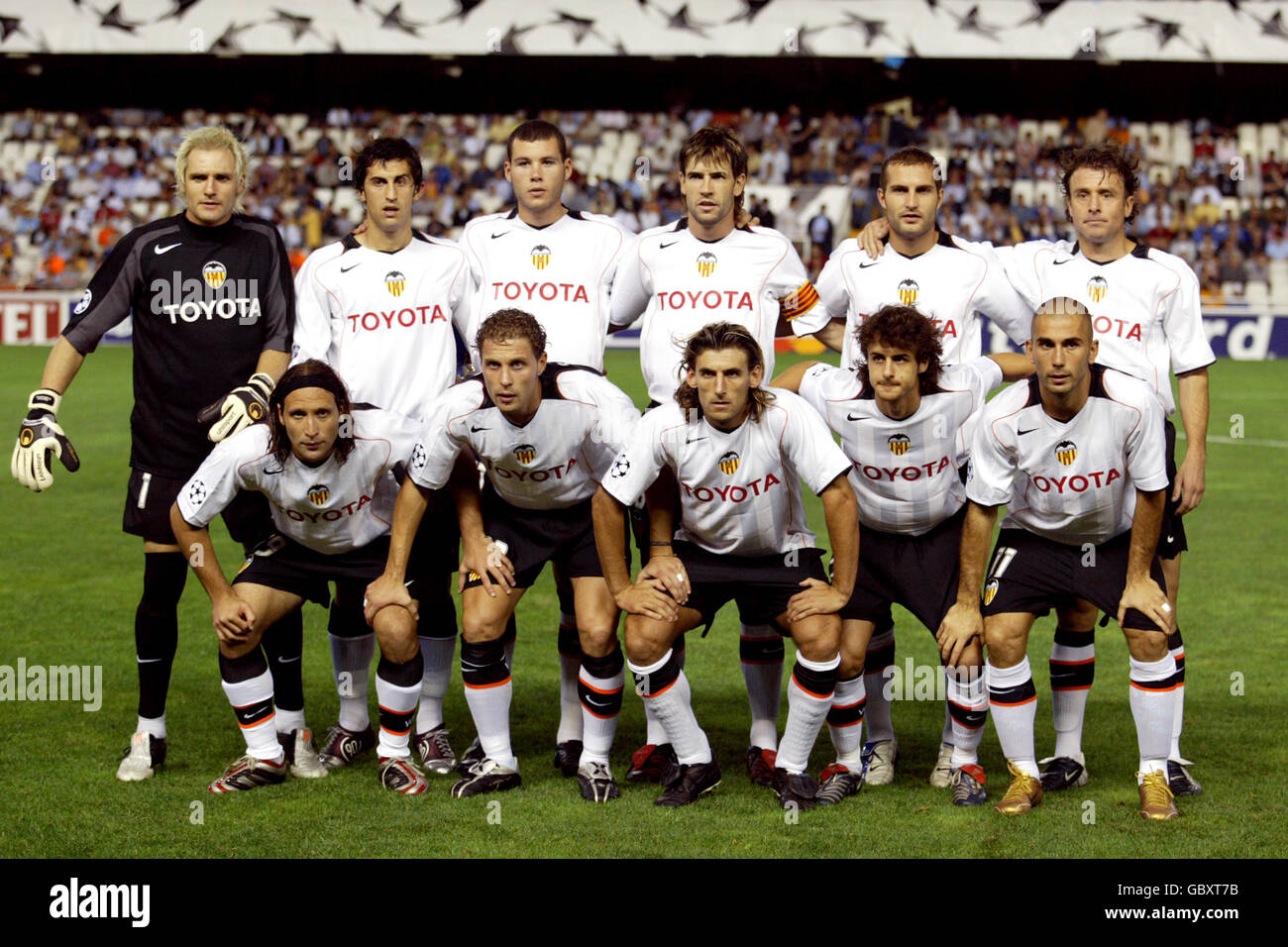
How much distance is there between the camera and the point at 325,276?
5.61 metres

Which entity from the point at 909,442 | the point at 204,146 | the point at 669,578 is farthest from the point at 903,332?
the point at 204,146

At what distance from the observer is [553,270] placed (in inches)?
223

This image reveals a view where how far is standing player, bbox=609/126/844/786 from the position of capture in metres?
5.47

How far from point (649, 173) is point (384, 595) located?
2335cm

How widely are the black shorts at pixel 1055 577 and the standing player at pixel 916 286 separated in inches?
18.5

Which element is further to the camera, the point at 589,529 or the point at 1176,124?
the point at 1176,124

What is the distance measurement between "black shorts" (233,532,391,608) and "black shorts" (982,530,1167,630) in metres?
2.08

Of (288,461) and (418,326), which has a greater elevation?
(418,326)

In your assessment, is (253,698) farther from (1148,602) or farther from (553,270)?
(1148,602)

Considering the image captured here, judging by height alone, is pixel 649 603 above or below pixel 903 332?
below

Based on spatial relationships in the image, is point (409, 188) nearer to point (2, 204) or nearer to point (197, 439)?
point (197, 439)

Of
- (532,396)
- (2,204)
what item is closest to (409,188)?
(532,396)

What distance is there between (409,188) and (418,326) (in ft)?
1.67

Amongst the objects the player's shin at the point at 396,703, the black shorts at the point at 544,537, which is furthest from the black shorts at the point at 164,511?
the black shorts at the point at 544,537
